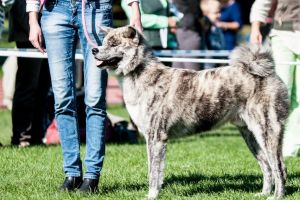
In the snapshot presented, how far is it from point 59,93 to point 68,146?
46cm

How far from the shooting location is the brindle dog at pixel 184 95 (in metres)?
6.36

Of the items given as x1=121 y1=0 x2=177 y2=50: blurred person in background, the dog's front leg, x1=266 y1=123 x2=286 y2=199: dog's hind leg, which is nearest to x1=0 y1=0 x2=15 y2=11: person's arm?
x1=121 y1=0 x2=177 y2=50: blurred person in background

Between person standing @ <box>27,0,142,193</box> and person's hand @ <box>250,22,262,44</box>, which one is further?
person's hand @ <box>250,22,262,44</box>

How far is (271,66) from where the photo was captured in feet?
21.1

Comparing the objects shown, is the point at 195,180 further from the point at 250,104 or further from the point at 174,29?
the point at 174,29

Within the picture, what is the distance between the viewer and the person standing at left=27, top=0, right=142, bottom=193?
638 cm

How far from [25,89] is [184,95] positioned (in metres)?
4.16

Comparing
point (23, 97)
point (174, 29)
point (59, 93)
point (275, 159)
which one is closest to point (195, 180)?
point (275, 159)

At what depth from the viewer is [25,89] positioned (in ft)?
33.0

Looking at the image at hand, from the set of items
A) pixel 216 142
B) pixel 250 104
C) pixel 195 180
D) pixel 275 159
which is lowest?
pixel 216 142

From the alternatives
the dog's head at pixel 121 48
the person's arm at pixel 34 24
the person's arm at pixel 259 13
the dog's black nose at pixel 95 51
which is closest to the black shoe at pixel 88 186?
the dog's head at pixel 121 48

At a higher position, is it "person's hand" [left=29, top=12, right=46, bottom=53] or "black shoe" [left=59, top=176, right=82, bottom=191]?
"person's hand" [left=29, top=12, right=46, bottom=53]

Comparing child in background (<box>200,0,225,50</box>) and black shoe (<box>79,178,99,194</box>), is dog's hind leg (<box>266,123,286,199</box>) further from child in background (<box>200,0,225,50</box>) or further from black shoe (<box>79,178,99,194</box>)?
child in background (<box>200,0,225,50</box>)

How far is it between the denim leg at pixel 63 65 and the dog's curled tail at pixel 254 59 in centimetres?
136
